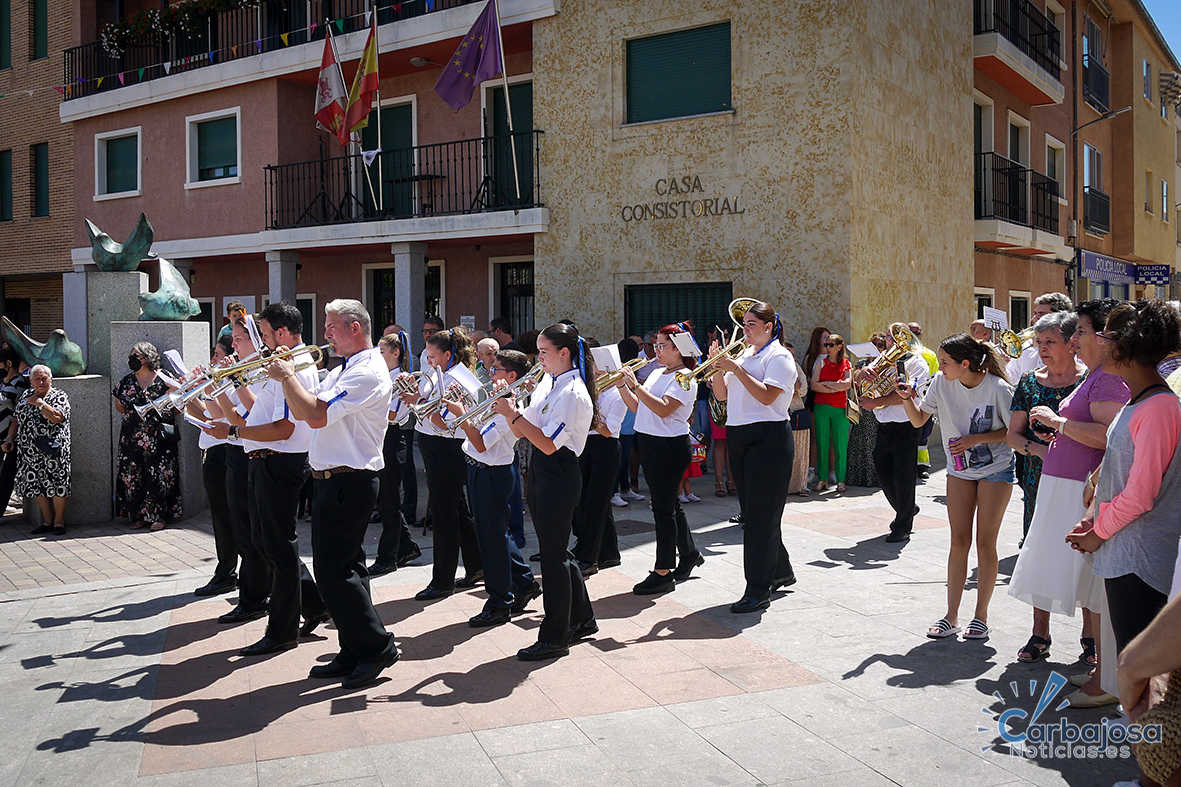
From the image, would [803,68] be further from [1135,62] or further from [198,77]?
[1135,62]

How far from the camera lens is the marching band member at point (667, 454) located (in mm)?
7578

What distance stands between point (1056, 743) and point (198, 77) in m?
19.6

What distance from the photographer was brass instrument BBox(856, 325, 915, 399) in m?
7.21

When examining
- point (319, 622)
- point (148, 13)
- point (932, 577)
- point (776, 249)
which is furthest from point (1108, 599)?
point (148, 13)

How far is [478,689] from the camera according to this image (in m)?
5.49

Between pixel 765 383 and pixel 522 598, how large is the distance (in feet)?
7.24

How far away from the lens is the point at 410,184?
61.3 ft

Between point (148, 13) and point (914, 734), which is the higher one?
point (148, 13)

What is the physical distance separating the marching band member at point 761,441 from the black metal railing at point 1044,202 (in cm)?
1596

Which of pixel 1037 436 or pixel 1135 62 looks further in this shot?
pixel 1135 62

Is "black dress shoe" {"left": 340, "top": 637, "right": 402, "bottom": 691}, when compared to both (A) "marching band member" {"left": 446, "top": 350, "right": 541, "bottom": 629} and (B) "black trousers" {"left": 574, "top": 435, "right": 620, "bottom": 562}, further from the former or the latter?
(B) "black trousers" {"left": 574, "top": 435, "right": 620, "bottom": 562}

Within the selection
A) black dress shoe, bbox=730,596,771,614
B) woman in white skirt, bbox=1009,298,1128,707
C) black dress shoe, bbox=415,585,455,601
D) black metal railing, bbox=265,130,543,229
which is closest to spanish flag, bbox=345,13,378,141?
black metal railing, bbox=265,130,543,229

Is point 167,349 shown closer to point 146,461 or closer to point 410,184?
point 146,461

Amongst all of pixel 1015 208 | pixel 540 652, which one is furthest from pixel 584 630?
pixel 1015 208
